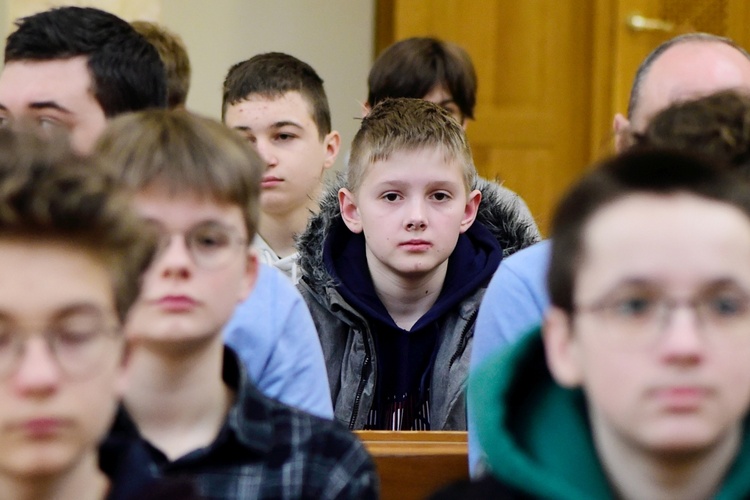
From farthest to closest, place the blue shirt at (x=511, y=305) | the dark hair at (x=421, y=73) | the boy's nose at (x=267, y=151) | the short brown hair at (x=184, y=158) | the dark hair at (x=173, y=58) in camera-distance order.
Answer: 1. the dark hair at (x=421, y=73)
2. the boy's nose at (x=267, y=151)
3. the dark hair at (x=173, y=58)
4. the blue shirt at (x=511, y=305)
5. the short brown hair at (x=184, y=158)

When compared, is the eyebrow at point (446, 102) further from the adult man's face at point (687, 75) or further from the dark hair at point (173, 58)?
the adult man's face at point (687, 75)

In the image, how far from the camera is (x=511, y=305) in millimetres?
2193

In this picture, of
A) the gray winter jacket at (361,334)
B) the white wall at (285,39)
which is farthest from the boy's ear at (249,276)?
the white wall at (285,39)

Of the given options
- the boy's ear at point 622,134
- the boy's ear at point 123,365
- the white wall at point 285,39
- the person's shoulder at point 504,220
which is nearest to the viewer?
the boy's ear at point 123,365

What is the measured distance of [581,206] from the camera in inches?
58.1

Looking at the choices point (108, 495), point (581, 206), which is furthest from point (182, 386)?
point (581, 206)

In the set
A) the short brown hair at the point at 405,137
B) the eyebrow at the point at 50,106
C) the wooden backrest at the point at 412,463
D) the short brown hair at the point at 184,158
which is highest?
the short brown hair at the point at 405,137

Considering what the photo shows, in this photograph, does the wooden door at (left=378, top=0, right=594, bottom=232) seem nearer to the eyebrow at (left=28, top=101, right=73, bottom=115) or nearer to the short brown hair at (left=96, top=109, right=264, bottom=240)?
the eyebrow at (left=28, top=101, right=73, bottom=115)

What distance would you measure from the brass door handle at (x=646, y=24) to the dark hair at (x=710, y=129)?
3.21 meters

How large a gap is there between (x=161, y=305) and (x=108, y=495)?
13.7 inches

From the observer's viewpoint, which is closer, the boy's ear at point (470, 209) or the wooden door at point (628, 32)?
the boy's ear at point (470, 209)

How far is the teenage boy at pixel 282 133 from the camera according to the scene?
355 centimetres

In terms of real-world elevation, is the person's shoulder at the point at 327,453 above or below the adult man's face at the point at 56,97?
below

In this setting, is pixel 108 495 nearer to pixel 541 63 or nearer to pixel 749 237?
pixel 749 237
